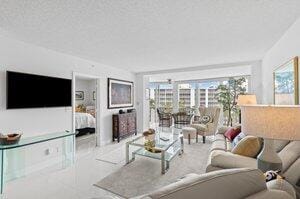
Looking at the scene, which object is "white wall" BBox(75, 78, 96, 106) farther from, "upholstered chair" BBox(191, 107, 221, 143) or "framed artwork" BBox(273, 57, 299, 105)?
"framed artwork" BBox(273, 57, 299, 105)

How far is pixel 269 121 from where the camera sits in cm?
121

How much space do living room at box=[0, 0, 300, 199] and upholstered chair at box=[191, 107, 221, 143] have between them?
36 mm

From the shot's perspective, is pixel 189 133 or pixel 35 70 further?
pixel 189 133

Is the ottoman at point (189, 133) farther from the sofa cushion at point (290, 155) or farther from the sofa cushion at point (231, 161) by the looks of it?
the sofa cushion at point (290, 155)

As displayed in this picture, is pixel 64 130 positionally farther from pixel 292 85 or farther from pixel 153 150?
pixel 292 85

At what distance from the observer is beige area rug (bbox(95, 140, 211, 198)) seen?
2547 mm

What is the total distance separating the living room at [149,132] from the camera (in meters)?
1.26

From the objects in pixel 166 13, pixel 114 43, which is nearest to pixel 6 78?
pixel 114 43

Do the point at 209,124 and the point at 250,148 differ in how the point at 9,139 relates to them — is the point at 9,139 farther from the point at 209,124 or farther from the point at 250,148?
the point at 209,124

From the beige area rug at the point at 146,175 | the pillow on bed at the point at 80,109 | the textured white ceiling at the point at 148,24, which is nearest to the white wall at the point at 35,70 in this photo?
the textured white ceiling at the point at 148,24

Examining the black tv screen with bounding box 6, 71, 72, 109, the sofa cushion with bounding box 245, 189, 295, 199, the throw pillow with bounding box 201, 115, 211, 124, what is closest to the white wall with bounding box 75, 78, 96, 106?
the black tv screen with bounding box 6, 71, 72, 109

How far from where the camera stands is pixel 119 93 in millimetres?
5883

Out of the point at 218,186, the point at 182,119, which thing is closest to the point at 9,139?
the point at 218,186

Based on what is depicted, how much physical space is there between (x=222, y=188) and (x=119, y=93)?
5260mm
